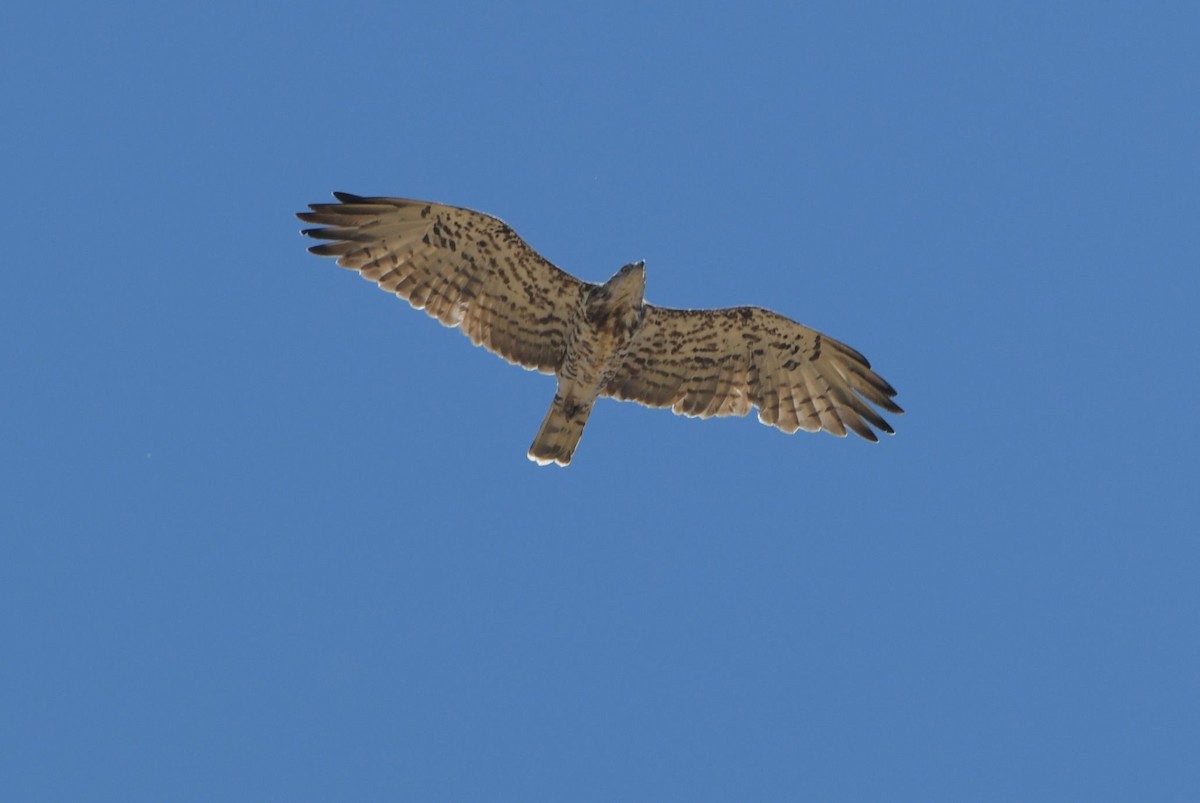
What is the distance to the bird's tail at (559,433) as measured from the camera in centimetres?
1777

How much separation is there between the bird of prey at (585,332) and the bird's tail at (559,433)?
0.03 feet

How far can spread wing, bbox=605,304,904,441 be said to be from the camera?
17.9 meters

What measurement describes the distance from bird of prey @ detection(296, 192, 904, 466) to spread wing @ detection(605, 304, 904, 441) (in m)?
0.02

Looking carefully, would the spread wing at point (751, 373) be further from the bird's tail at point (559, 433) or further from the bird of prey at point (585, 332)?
the bird's tail at point (559, 433)

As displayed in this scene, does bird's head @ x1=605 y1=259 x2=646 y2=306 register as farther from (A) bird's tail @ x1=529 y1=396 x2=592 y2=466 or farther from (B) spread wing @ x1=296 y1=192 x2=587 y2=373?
(A) bird's tail @ x1=529 y1=396 x2=592 y2=466

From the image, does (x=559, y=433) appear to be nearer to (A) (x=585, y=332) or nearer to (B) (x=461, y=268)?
(A) (x=585, y=332)

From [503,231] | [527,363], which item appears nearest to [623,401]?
[527,363]

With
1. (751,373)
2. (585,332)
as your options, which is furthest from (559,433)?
(751,373)

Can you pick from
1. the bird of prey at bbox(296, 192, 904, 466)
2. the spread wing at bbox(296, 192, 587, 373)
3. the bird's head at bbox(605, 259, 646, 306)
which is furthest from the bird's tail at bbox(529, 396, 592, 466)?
the bird's head at bbox(605, 259, 646, 306)

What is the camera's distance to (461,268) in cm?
1753

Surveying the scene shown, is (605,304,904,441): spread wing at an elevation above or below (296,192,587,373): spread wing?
above

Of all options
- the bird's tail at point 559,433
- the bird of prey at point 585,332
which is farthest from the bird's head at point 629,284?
the bird's tail at point 559,433

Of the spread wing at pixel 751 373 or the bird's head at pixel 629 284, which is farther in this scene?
the spread wing at pixel 751 373

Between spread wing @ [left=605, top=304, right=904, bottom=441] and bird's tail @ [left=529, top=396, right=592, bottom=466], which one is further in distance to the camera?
spread wing @ [left=605, top=304, right=904, bottom=441]
